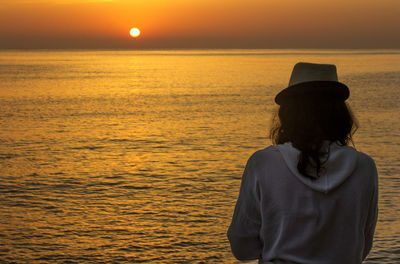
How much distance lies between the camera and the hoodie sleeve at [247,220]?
1839mm

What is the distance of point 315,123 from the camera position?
1854 millimetres

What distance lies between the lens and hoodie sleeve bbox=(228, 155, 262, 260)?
1839mm

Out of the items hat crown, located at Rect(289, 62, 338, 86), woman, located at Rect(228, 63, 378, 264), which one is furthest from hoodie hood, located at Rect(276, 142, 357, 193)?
hat crown, located at Rect(289, 62, 338, 86)

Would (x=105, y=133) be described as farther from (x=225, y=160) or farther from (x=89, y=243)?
(x=89, y=243)

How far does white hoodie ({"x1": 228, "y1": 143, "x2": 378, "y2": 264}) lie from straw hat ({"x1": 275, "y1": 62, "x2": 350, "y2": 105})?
0.59 ft

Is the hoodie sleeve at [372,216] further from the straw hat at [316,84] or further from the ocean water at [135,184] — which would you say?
the ocean water at [135,184]

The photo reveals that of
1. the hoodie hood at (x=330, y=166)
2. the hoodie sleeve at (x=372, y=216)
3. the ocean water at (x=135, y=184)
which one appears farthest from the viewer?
the ocean water at (x=135, y=184)

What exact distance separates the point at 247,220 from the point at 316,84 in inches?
20.6

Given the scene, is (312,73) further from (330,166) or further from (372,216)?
(372,216)

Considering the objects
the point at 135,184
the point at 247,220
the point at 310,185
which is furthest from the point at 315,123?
the point at 135,184

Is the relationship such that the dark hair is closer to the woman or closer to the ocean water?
the woman

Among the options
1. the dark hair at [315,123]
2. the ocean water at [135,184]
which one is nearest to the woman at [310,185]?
the dark hair at [315,123]

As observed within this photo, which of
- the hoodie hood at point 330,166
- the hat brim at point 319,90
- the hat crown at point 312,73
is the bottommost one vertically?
the hoodie hood at point 330,166

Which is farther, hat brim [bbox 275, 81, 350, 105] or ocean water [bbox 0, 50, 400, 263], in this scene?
ocean water [bbox 0, 50, 400, 263]
